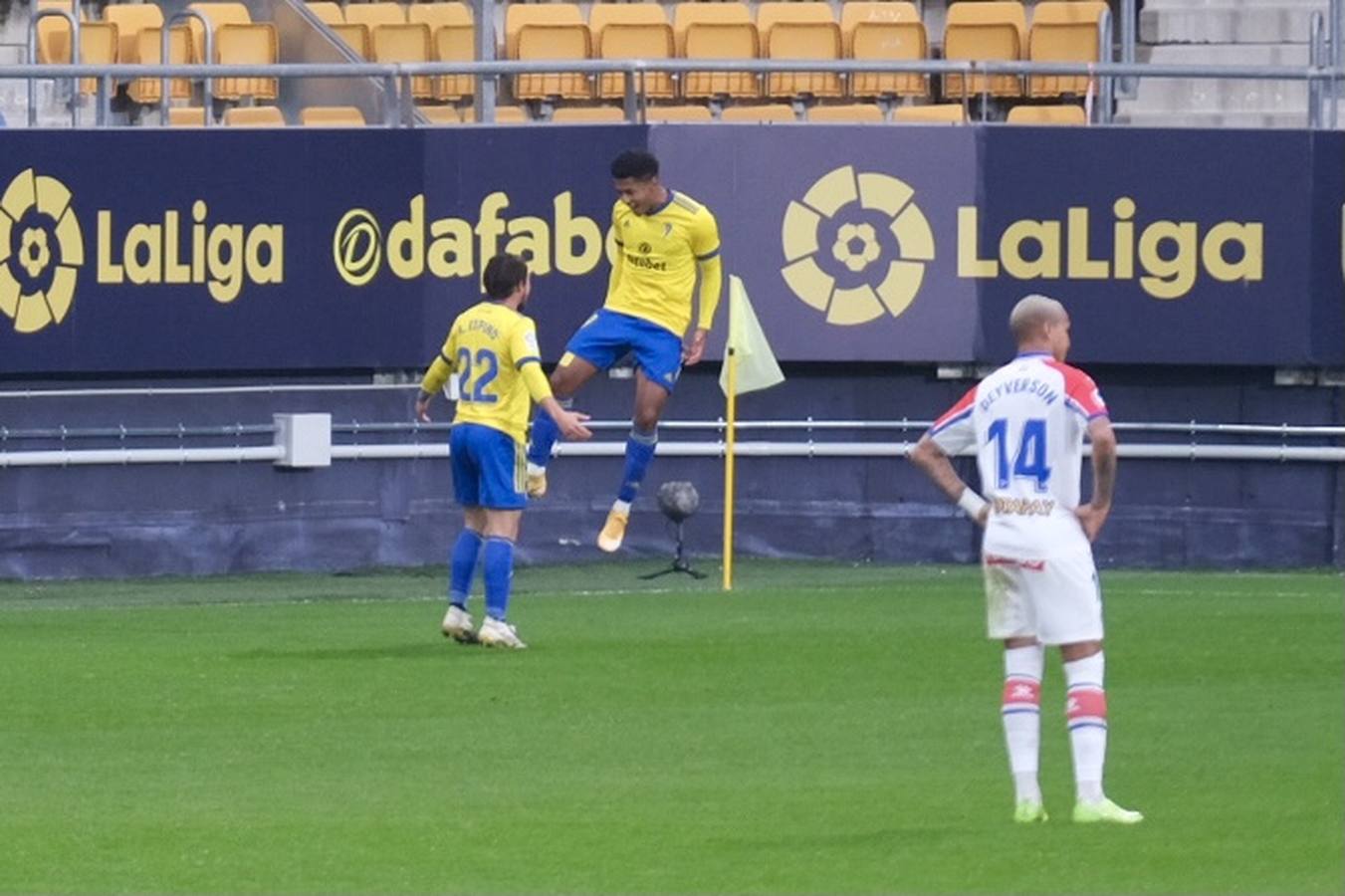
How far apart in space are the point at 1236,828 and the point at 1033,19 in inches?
628

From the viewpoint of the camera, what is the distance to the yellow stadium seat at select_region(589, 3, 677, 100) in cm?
2511

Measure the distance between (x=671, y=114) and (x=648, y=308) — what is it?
4.70 metres

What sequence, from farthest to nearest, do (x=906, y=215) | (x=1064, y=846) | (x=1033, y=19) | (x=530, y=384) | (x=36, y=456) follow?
(x=1033, y=19) → (x=906, y=215) → (x=36, y=456) → (x=530, y=384) → (x=1064, y=846)

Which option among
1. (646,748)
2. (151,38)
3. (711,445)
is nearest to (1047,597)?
(646,748)

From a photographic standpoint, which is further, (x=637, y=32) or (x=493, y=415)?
(x=637, y=32)

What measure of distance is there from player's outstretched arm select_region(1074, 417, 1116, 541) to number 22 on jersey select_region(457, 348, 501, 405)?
18.0 ft

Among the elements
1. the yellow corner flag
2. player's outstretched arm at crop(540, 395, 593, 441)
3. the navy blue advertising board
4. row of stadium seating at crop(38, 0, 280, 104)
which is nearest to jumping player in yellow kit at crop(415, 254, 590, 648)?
player's outstretched arm at crop(540, 395, 593, 441)

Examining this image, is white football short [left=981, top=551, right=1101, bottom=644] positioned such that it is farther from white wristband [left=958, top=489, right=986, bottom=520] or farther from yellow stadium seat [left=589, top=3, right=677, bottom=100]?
yellow stadium seat [left=589, top=3, right=677, bottom=100]

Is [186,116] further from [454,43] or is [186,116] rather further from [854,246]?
[854,246]

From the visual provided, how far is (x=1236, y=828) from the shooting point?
10.2m

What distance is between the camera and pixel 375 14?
2598 cm

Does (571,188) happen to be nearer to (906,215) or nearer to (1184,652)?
(906,215)

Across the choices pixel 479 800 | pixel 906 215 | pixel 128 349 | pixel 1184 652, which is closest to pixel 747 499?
pixel 906 215

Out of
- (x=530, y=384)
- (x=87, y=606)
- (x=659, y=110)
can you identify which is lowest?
(x=87, y=606)
